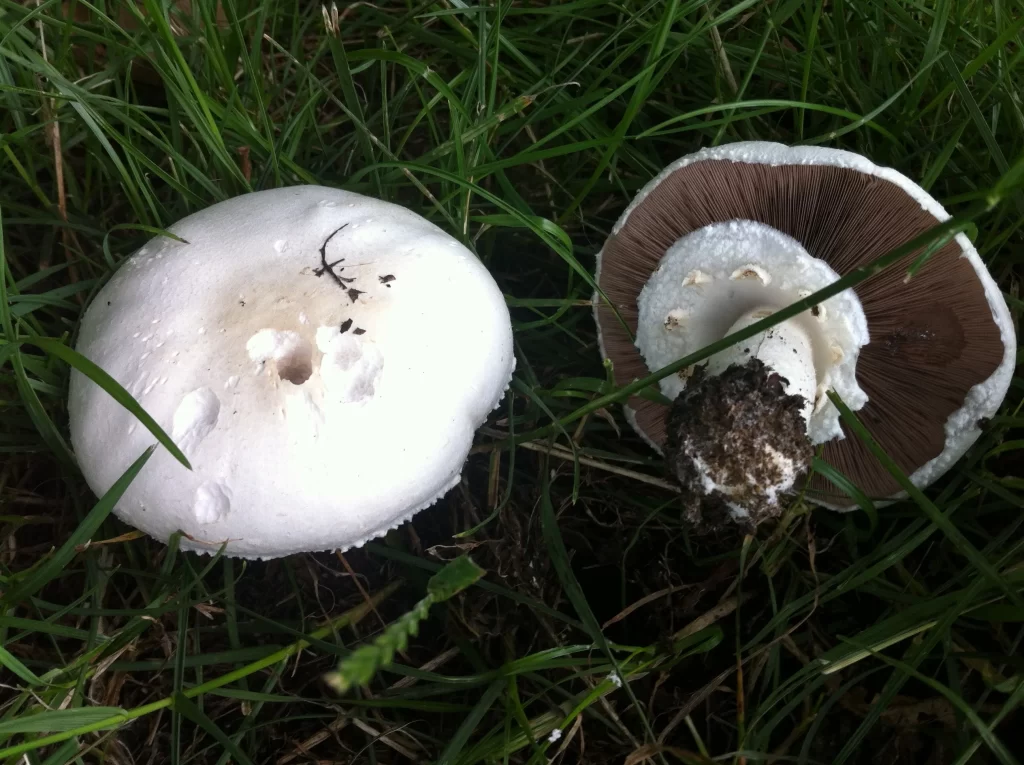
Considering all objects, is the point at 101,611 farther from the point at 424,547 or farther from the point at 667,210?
the point at 667,210

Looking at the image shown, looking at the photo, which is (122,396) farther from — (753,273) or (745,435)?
(753,273)

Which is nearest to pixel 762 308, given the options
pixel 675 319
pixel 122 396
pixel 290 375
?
pixel 675 319

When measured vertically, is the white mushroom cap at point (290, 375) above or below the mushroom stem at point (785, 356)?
above

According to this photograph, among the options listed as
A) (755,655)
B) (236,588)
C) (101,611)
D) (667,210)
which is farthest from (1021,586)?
(101,611)

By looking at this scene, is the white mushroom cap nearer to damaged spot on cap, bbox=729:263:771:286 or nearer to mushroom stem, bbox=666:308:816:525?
mushroom stem, bbox=666:308:816:525

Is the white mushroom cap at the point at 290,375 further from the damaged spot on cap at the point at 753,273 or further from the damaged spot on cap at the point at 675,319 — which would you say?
the damaged spot on cap at the point at 753,273

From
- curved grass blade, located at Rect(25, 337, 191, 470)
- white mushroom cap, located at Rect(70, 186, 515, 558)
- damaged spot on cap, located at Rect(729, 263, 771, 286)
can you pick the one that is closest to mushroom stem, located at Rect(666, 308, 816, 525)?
damaged spot on cap, located at Rect(729, 263, 771, 286)

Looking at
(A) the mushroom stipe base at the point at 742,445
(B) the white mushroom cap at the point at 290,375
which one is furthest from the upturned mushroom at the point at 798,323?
(B) the white mushroom cap at the point at 290,375
